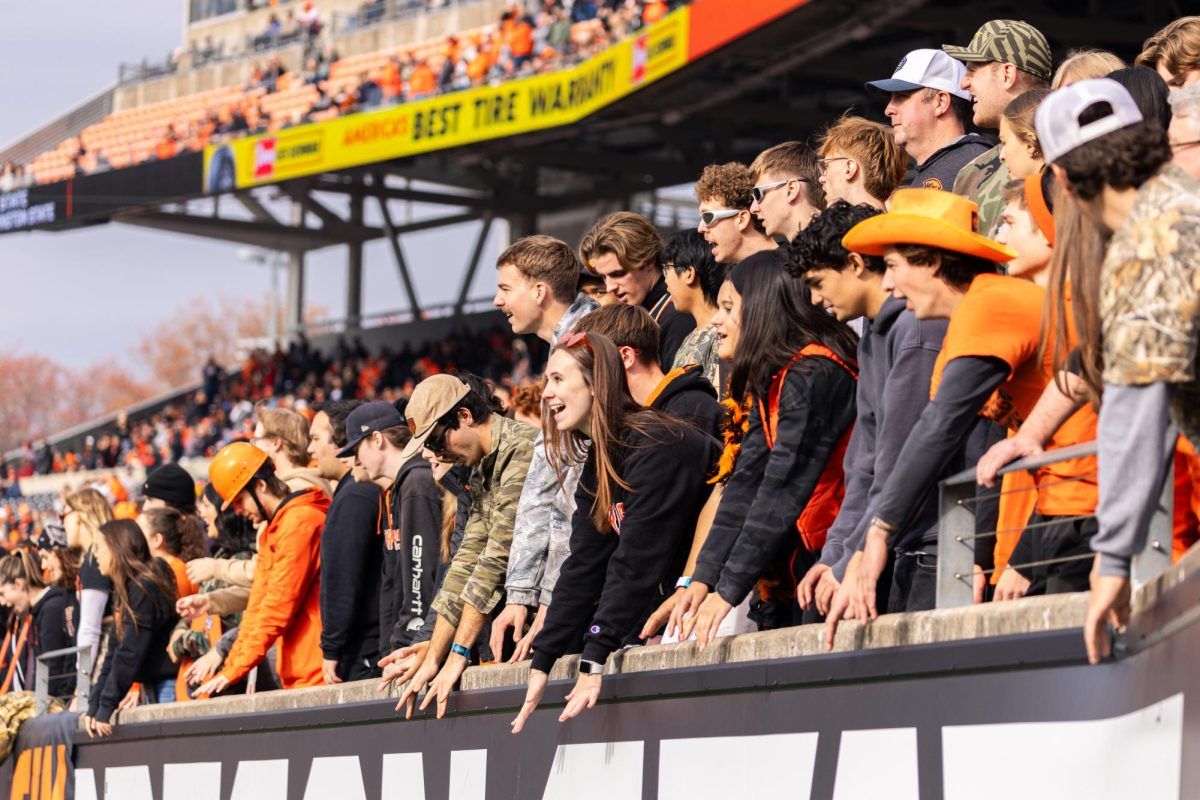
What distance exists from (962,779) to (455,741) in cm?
261

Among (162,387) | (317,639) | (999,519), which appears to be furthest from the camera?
(162,387)

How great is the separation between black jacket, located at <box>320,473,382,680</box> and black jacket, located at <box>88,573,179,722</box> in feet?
5.24

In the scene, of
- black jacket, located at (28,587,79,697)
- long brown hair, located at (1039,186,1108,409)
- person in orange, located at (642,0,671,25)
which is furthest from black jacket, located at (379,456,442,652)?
person in orange, located at (642,0,671,25)

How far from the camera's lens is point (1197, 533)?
11.7ft

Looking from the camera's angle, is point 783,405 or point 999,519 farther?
point 783,405

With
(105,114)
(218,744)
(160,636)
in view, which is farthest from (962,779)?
(105,114)

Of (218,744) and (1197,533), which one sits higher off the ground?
(1197,533)

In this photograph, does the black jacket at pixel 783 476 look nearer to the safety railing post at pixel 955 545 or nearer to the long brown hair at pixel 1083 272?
the safety railing post at pixel 955 545

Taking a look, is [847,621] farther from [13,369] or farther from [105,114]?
[13,369]

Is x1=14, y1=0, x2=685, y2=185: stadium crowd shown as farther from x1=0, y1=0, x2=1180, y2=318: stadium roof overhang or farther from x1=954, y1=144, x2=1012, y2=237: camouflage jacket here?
x1=954, y1=144, x2=1012, y2=237: camouflage jacket

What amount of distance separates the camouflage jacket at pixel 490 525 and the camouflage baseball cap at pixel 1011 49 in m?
1.93

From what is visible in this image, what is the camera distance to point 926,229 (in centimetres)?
379

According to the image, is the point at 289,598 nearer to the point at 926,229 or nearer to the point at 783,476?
the point at 783,476

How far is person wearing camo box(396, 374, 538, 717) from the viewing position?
5652 millimetres
